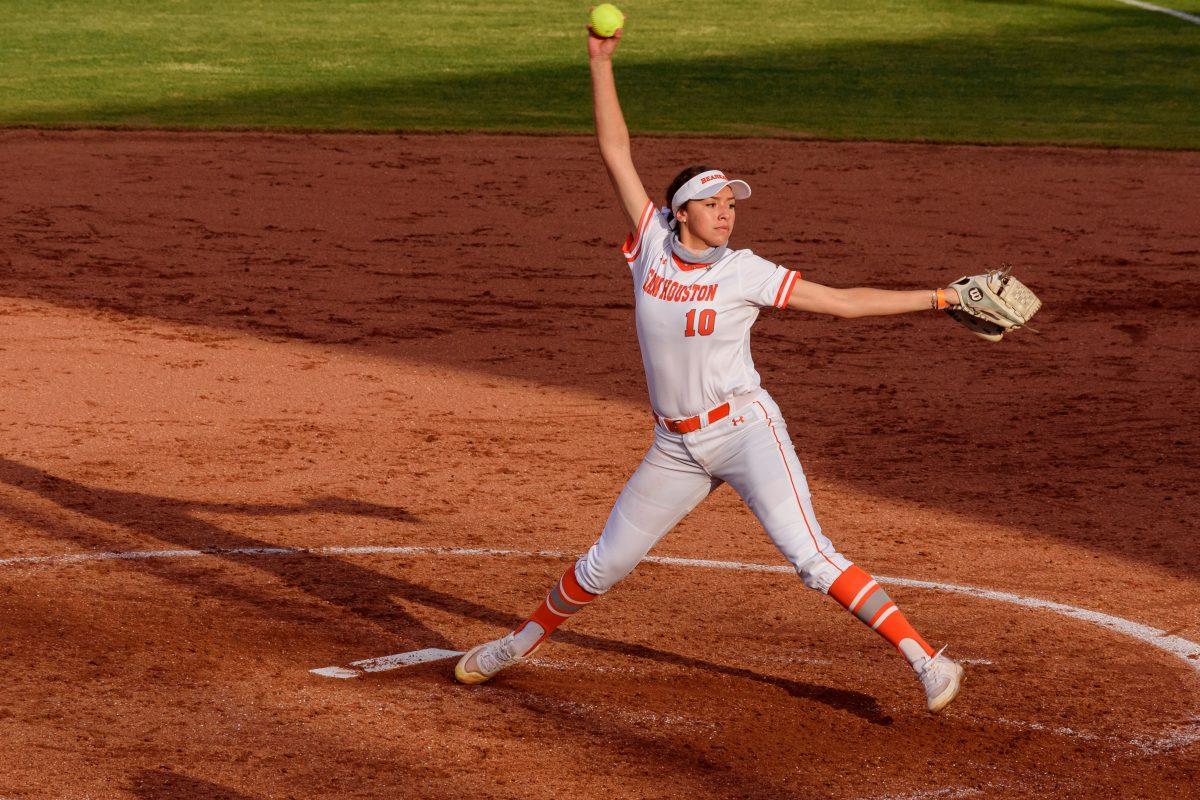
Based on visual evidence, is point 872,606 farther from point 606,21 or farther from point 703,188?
point 606,21

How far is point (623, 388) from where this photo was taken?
10.7 m

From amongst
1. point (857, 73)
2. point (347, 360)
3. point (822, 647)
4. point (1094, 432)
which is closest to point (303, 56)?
point (857, 73)

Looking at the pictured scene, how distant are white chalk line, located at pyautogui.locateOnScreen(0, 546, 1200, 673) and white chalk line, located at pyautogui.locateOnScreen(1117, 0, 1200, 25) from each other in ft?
84.7

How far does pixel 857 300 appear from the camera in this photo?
5.39 m

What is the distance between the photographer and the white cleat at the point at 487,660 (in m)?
5.90

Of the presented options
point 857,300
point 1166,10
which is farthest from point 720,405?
point 1166,10

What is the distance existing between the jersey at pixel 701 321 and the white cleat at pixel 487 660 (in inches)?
38.9

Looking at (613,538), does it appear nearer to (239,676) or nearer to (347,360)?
(239,676)

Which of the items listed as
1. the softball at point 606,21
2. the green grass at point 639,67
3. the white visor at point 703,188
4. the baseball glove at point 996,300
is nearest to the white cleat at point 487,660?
the white visor at point 703,188

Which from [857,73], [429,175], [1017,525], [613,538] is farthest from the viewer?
[857,73]

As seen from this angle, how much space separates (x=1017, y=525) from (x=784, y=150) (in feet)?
34.9

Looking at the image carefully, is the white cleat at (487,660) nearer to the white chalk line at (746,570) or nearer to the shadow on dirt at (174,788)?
the white chalk line at (746,570)

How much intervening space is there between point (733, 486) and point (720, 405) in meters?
0.29

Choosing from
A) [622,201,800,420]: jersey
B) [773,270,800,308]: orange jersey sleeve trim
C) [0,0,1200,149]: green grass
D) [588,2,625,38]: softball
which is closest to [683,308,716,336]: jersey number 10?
[622,201,800,420]: jersey
